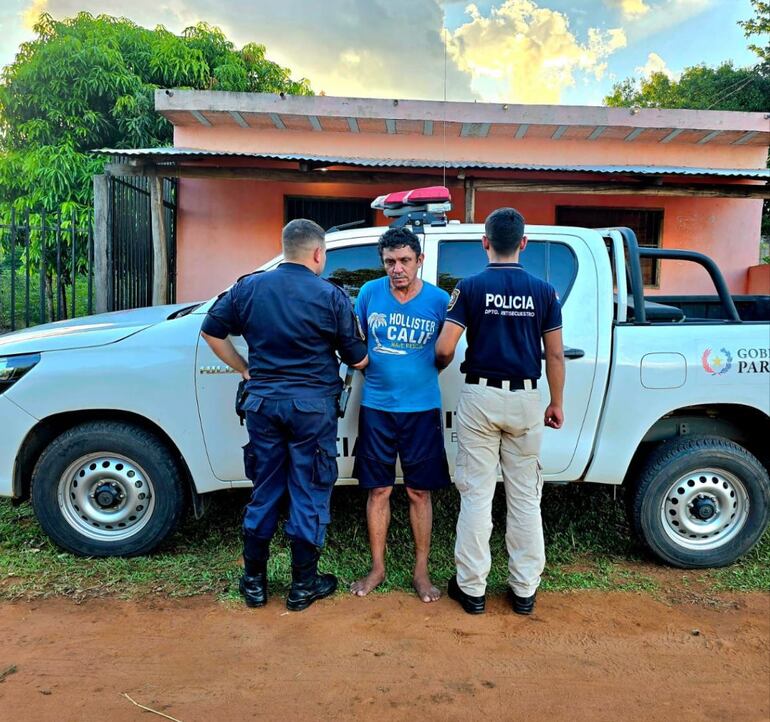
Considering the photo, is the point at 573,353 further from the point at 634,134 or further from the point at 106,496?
the point at 634,134

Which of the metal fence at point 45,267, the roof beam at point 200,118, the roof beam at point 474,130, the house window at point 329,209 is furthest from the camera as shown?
the house window at point 329,209

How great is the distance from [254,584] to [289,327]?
4.37 ft

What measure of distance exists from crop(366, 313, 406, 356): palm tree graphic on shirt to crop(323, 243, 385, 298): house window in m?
0.53

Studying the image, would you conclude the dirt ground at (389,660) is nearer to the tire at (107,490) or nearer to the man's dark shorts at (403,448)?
the tire at (107,490)

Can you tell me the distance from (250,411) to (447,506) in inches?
76.8

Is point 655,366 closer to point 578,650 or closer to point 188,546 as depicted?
point 578,650

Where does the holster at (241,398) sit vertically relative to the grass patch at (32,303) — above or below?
below

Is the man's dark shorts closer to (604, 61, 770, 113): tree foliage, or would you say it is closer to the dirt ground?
the dirt ground

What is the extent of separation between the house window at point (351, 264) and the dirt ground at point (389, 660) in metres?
1.77

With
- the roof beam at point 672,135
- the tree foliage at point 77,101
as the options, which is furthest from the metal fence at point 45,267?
the roof beam at point 672,135

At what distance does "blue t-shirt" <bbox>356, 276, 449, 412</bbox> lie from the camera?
301cm

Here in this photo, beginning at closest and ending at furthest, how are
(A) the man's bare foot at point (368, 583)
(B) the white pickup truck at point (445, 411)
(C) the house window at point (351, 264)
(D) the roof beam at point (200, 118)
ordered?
(A) the man's bare foot at point (368, 583) < (B) the white pickup truck at point (445, 411) < (C) the house window at point (351, 264) < (D) the roof beam at point (200, 118)

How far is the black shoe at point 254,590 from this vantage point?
9.99 feet

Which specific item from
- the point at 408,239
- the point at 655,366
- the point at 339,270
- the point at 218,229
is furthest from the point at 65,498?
the point at 218,229
